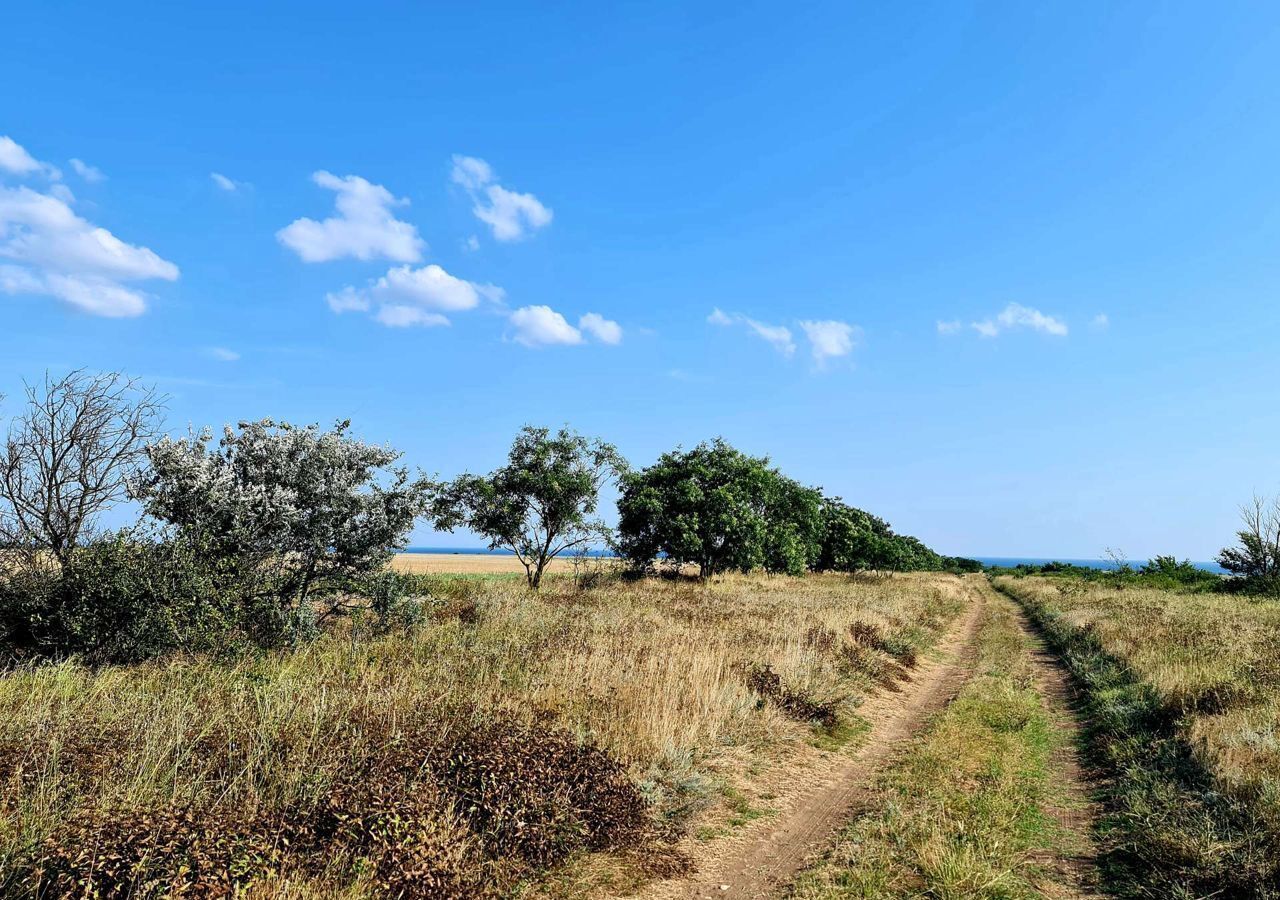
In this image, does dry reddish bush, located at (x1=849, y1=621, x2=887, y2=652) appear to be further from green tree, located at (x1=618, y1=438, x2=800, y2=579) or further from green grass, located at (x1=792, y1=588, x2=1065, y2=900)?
green tree, located at (x1=618, y1=438, x2=800, y2=579)

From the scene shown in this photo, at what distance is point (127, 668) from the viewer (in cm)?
1041

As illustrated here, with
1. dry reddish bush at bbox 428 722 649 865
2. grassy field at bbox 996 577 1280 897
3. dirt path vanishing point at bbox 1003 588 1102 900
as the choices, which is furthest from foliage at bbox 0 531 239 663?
grassy field at bbox 996 577 1280 897

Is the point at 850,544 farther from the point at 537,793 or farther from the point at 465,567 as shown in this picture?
the point at 537,793

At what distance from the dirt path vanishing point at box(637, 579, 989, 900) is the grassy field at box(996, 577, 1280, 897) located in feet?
9.18

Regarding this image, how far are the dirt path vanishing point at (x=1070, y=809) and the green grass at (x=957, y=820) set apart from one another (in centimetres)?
16

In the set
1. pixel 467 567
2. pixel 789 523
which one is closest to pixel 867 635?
pixel 789 523

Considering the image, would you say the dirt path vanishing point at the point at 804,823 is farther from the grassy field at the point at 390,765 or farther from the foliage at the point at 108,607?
the foliage at the point at 108,607

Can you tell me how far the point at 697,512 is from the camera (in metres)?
39.5

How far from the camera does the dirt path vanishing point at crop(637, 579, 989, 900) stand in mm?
6293

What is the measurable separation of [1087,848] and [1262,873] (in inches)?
61.8

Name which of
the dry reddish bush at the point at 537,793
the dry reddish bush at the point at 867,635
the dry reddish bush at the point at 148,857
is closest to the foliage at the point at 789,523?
the dry reddish bush at the point at 867,635

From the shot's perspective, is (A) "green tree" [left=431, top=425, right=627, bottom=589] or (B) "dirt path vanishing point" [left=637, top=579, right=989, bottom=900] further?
(A) "green tree" [left=431, top=425, right=627, bottom=589]

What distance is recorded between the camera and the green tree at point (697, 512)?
3912cm

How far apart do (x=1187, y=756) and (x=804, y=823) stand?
6131 mm
